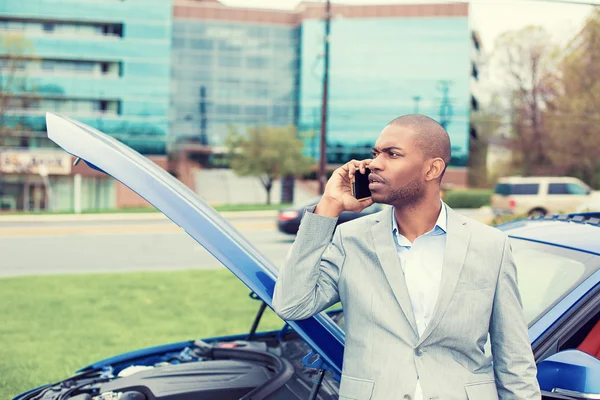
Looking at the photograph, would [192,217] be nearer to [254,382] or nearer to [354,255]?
[354,255]

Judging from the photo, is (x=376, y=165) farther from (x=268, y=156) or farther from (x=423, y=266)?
(x=268, y=156)

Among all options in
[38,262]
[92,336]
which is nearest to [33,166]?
[38,262]

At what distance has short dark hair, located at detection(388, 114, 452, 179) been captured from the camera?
196cm

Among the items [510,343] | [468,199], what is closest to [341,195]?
[510,343]

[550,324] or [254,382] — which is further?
[254,382]

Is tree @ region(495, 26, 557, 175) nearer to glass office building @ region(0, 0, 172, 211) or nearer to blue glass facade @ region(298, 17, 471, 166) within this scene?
blue glass facade @ region(298, 17, 471, 166)

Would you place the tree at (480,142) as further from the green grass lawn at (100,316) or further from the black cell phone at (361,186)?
the black cell phone at (361,186)

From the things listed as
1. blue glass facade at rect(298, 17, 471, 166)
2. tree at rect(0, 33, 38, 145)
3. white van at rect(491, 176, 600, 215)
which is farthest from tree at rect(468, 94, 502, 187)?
tree at rect(0, 33, 38, 145)

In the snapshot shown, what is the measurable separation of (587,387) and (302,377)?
120 centimetres

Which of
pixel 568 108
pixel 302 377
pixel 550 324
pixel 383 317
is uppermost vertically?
pixel 568 108

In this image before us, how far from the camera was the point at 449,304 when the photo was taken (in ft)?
6.14

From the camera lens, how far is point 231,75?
197 feet

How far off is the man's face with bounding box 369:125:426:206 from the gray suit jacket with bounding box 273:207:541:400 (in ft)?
0.40

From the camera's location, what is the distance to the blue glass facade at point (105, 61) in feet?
172
